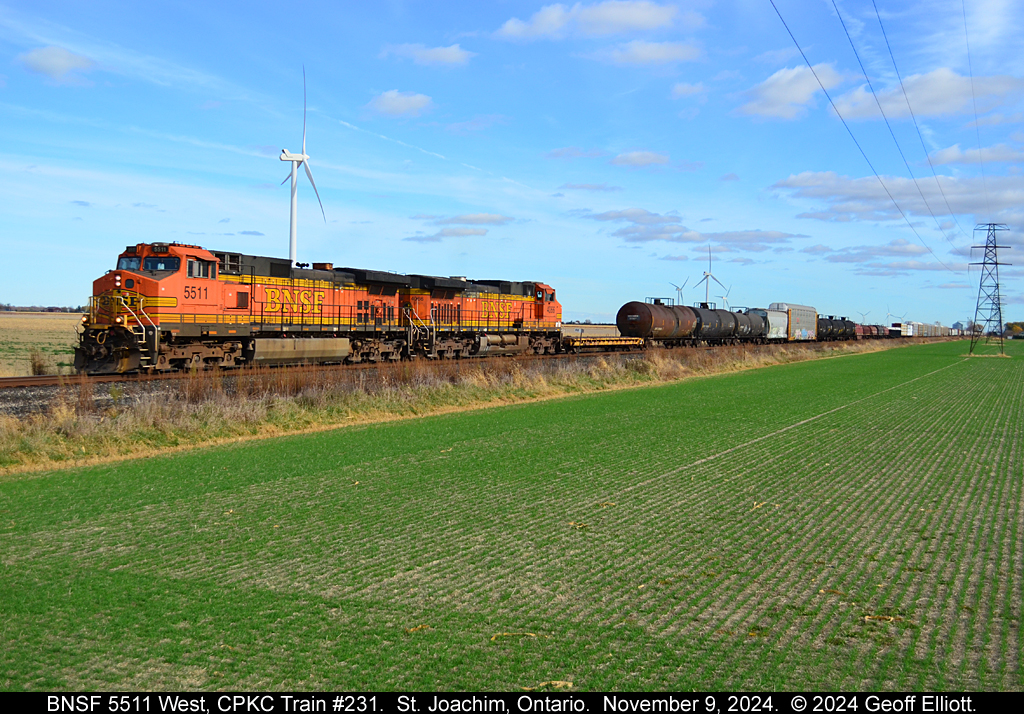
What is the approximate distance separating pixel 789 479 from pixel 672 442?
9.50 feet

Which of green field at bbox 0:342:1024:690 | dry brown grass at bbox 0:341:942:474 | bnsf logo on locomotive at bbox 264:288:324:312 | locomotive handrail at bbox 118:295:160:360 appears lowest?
green field at bbox 0:342:1024:690

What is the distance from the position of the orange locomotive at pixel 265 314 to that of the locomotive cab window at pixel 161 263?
0.03 metres

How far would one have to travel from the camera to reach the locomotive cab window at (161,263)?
2073cm

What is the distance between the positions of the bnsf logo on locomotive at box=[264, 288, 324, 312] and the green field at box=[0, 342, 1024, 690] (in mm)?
14133

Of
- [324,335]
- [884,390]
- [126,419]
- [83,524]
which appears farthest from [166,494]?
[884,390]

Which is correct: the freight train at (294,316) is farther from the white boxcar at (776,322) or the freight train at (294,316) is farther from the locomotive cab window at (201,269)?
the white boxcar at (776,322)

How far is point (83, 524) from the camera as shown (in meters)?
6.79

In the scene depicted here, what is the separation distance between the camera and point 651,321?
4097 cm

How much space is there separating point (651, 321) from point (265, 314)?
23.3 meters

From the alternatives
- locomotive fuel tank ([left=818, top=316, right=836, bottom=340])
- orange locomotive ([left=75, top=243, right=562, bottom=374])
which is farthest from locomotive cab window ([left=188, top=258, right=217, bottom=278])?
locomotive fuel tank ([left=818, top=316, right=836, bottom=340])

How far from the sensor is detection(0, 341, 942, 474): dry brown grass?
10.6 metres

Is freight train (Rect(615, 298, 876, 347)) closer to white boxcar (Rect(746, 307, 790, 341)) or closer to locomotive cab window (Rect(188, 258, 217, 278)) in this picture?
white boxcar (Rect(746, 307, 790, 341))

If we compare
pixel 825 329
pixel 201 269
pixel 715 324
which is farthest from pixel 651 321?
pixel 825 329

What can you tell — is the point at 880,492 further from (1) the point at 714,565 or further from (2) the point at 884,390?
(2) the point at 884,390
